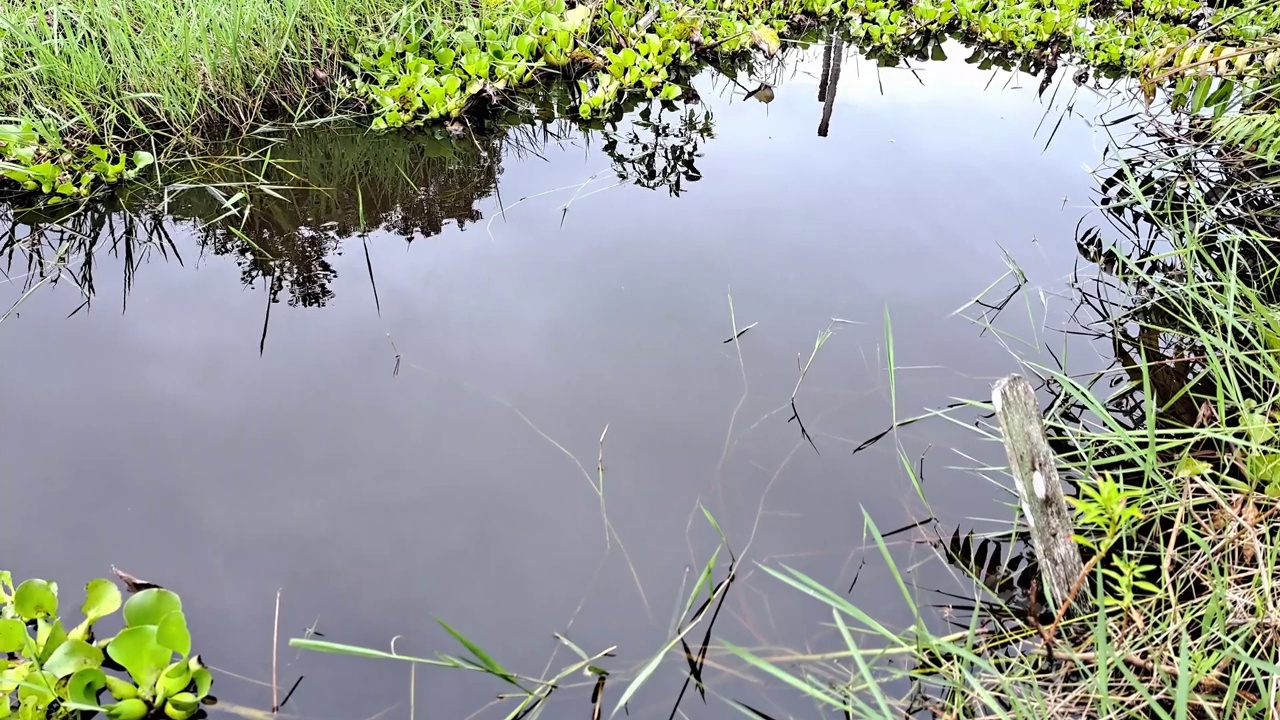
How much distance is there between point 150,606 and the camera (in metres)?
1.28

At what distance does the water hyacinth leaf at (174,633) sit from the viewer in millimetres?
1238

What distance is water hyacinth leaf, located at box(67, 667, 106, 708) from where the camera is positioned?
1.19 m

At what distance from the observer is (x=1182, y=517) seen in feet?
4.68

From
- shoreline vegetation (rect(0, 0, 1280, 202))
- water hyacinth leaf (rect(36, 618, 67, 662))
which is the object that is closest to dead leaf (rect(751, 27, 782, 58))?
shoreline vegetation (rect(0, 0, 1280, 202))

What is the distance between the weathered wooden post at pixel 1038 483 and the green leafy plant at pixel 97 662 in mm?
1414

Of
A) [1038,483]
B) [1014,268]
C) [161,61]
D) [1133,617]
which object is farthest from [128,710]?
[161,61]

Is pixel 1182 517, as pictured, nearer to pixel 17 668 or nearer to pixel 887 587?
pixel 887 587

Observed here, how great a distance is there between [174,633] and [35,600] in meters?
0.27

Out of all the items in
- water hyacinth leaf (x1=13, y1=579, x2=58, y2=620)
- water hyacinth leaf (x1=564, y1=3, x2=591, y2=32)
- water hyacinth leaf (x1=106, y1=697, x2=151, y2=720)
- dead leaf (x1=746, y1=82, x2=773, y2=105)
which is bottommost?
water hyacinth leaf (x1=106, y1=697, x2=151, y2=720)

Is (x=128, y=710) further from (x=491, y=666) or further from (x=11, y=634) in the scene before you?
(x=491, y=666)

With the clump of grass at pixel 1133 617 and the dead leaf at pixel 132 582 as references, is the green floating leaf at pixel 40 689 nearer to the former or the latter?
the dead leaf at pixel 132 582

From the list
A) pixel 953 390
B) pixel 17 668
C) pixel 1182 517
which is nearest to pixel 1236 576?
pixel 1182 517

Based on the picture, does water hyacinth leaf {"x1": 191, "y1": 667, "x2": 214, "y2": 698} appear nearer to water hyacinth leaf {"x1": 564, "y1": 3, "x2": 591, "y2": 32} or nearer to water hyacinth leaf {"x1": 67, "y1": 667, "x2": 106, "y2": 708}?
water hyacinth leaf {"x1": 67, "y1": 667, "x2": 106, "y2": 708}

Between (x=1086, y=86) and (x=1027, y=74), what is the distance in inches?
13.3
